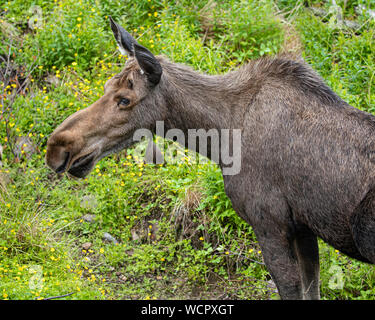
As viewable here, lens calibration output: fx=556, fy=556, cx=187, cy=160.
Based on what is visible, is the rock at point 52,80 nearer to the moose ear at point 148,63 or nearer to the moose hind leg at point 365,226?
the moose ear at point 148,63

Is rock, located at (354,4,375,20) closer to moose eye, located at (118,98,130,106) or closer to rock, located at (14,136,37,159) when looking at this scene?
moose eye, located at (118,98,130,106)

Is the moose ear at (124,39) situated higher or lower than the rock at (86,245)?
higher

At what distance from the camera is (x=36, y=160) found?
26.2 feet

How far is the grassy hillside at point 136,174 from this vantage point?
20.7 feet

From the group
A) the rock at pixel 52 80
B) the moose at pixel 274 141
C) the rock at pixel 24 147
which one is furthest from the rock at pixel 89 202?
the moose at pixel 274 141

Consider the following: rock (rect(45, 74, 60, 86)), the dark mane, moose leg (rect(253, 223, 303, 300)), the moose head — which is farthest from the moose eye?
rock (rect(45, 74, 60, 86))

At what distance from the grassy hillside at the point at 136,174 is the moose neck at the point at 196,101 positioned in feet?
5.53

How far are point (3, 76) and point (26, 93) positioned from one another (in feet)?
1.43

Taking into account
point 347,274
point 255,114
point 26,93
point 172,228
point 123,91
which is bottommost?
point 347,274

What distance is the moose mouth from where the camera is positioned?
498 cm

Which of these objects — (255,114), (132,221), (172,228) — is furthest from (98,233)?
(255,114)

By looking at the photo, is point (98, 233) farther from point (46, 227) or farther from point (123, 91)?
point (123, 91)

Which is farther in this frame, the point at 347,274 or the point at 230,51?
the point at 230,51

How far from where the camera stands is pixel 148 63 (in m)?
4.83
